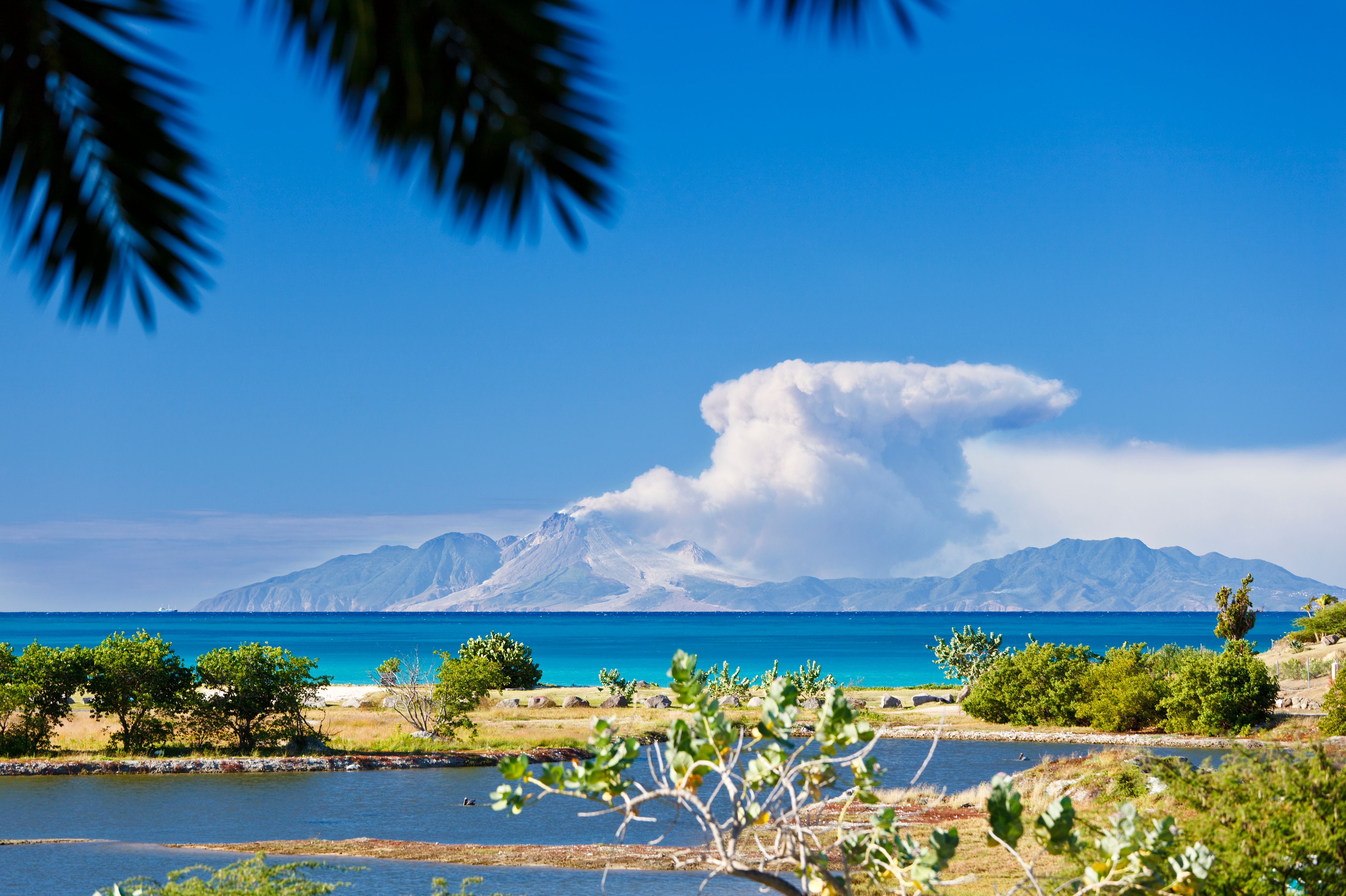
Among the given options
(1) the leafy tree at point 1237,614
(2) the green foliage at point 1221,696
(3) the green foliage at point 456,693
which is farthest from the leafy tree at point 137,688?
(1) the leafy tree at point 1237,614

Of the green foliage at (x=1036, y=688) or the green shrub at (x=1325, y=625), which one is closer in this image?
the green foliage at (x=1036, y=688)

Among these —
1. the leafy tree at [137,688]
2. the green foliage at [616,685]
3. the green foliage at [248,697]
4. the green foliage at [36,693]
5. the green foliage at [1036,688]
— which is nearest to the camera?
the green foliage at [36,693]

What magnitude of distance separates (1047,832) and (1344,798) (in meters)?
4.92

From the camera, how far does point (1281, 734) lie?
161ft

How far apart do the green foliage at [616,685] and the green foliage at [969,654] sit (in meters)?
20.0

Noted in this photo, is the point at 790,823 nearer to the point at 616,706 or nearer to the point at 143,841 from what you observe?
the point at 143,841

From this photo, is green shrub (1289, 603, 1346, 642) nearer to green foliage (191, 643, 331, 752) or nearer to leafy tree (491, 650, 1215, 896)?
green foliage (191, 643, 331, 752)

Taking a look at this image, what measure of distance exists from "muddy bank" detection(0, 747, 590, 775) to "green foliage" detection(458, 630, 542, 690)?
32523mm

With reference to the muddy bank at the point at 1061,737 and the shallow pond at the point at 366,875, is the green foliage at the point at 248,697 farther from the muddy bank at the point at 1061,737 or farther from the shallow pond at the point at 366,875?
the muddy bank at the point at 1061,737

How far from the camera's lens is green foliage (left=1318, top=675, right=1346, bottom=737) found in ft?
150

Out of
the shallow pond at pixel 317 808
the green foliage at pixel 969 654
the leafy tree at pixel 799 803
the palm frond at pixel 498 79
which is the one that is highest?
the palm frond at pixel 498 79

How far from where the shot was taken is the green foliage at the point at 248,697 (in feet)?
155

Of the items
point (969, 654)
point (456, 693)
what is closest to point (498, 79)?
point (456, 693)

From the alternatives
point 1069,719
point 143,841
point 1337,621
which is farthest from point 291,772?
point 1337,621
